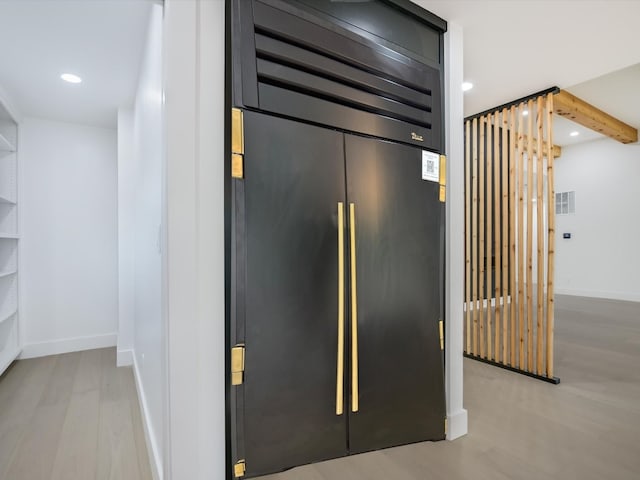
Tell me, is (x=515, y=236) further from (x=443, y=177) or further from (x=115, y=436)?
(x=115, y=436)

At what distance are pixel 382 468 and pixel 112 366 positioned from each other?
117 inches

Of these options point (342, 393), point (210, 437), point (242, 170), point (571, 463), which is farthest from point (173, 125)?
point (571, 463)

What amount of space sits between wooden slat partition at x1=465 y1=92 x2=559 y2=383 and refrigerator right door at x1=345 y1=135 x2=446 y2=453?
1.36 meters

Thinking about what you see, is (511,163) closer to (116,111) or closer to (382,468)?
(382,468)

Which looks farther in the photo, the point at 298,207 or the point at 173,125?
the point at 298,207

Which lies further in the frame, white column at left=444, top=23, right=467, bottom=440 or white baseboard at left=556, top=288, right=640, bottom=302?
white baseboard at left=556, top=288, right=640, bottom=302

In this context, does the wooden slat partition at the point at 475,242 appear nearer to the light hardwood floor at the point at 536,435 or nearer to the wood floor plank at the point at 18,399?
the light hardwood floor at the point at 536,435

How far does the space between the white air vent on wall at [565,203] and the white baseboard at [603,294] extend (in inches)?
67.4

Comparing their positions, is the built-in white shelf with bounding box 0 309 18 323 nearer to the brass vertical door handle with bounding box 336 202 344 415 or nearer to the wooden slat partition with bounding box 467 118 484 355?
the brass vertical door handle with bounding box 336 202 344 415

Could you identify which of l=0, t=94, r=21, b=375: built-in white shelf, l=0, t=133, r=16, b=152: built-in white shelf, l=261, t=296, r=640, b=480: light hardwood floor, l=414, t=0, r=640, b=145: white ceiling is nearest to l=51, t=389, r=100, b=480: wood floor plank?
l=261, t=296, r=640, b=480: light hardwood floor

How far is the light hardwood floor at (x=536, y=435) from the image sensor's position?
64.6 inches

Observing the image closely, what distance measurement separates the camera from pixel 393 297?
1.77 m

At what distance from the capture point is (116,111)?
3.42 meters

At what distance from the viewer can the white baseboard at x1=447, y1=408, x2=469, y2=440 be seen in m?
1.94
